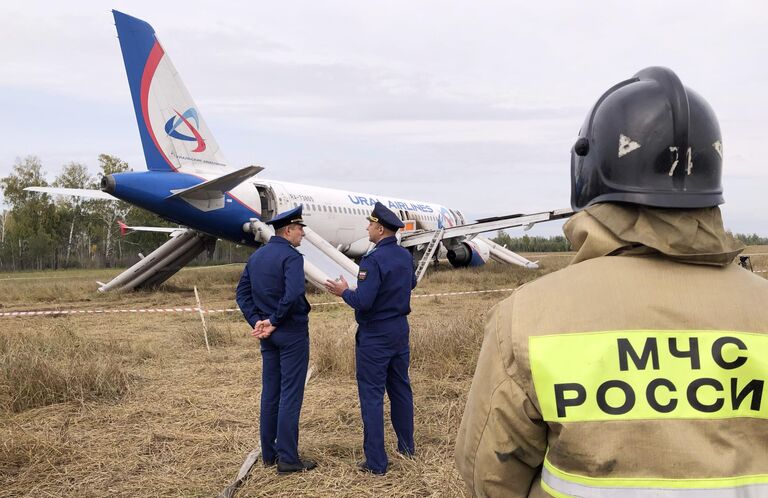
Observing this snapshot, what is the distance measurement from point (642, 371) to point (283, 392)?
374cm

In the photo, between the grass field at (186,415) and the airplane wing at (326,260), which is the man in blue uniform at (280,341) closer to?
the grass field at (186,415)

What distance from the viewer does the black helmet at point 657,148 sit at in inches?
62.5

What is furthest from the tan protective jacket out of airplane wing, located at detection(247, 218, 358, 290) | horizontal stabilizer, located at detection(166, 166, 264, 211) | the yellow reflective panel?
airplane wing, located at detection(247, 218, 358, 290)

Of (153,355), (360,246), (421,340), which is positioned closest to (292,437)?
(421,340)

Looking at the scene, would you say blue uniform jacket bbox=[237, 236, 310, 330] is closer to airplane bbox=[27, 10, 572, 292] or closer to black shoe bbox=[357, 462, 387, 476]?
black shoe bbox=[357, 462, 387, 476]

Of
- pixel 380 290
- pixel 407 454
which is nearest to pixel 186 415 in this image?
pixel 407 454

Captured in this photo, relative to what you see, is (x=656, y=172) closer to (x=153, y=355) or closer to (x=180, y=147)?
(x=153, y=355)

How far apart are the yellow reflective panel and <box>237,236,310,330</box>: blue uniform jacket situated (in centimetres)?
357

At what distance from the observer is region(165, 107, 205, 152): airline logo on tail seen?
51.8ft

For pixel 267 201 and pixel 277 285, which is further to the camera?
pixel 267 201

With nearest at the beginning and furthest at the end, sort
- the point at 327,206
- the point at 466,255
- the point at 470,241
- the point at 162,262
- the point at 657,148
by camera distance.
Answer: the point at 657,148
the point at 162,262
the point at 327,206
the point at 466,255
the point at 470,241

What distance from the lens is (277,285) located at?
16.5 feet

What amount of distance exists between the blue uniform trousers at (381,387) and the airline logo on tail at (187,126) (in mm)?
12219

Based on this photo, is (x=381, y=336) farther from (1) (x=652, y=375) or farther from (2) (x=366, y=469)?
(1) (x=652, y=375)
